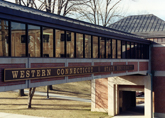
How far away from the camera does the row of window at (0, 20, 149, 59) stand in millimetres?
11812

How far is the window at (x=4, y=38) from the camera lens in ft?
37.5

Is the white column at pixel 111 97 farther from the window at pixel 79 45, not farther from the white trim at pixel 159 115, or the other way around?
the window at pixel 79 45

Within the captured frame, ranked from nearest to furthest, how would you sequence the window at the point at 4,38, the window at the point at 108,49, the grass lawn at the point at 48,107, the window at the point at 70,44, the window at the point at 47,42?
the window at the point at 4,38 → the window at the point at 47,42 → the window at the point at 70,44 → the window at the point at 108,49 → the grass lawn at the point at 48,107

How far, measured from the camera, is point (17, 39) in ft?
40.5

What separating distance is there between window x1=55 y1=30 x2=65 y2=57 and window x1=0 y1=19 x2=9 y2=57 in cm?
399

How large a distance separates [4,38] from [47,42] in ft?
10.6

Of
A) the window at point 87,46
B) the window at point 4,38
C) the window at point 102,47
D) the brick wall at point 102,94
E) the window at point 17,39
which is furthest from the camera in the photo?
the brick wall at point 102,94

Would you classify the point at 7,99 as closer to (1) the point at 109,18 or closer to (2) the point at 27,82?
(2) the point at 27,82

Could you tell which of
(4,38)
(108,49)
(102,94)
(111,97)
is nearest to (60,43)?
(4,38)

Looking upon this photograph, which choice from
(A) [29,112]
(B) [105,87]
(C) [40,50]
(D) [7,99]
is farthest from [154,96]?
(C) [40,50]

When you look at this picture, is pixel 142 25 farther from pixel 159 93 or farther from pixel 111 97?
pixel 111 97

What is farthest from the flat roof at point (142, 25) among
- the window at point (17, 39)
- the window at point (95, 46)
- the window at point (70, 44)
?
the window at point (17, 39)

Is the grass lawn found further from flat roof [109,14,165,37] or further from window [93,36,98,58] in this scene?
flat roof [109,14,165,37]

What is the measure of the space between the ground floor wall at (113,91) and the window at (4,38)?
1873cm
